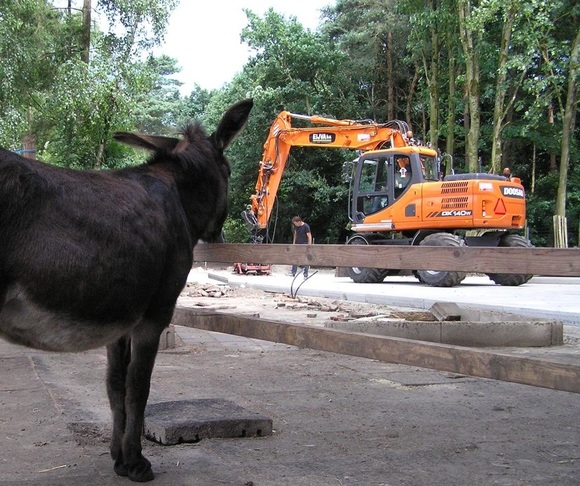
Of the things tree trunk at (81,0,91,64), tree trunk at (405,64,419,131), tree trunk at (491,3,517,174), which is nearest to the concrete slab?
tree trunk at (81,0,91,64)

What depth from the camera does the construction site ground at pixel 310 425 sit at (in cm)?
375

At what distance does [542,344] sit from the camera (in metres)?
8.45

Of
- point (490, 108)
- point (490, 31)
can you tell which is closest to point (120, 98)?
point (490, 31)

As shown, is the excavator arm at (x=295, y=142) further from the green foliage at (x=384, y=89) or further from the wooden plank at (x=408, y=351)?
the wooden plank at (x=408, y=351)

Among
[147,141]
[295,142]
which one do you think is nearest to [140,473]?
Answer: [147,141]

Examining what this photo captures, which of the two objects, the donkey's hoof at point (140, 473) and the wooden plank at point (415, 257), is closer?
the donkey's hoof at point (140, 473)

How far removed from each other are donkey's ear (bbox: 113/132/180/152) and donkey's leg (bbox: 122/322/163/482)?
44.5 inches

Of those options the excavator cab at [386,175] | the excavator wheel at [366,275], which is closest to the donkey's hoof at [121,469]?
the excavator wheel at [366,275]

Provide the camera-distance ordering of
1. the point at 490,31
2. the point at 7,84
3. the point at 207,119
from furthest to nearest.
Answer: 1. the point at 207,119
2. the point at 490,31
3. the point at 7,84

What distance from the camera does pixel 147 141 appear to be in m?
4.17

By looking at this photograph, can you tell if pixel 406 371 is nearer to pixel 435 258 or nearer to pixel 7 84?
pixel 435 258

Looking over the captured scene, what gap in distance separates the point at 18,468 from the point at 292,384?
9.38 ft

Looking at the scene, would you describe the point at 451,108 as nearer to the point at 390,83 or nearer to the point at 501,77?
the point at 501,77

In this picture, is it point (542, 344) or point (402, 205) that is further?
point (402, 205)
